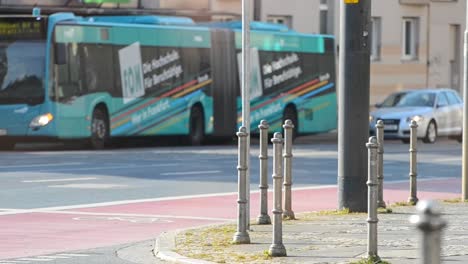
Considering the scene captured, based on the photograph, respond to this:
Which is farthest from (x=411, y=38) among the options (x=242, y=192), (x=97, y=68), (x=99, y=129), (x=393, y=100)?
(x=242, y=192)

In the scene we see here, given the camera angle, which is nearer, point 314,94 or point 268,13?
point 314,94

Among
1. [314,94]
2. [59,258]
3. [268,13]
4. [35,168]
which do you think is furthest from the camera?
[268,13]

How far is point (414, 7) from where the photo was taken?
55844mm

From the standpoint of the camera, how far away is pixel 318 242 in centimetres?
1241

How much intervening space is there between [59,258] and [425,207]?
698 cm

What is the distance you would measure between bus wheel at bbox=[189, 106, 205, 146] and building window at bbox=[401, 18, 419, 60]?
19.4 metres

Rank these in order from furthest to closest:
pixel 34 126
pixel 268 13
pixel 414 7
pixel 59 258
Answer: pixel 414 7 < pixel 268 13 < pixel 34 126 < pixel 59 258

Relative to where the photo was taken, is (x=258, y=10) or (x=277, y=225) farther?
(x=258, y=10)

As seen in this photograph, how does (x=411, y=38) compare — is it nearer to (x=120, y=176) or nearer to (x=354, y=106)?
(x=120, y=176)

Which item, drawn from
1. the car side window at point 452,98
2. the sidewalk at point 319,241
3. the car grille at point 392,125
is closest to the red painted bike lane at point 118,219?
the sidewalk at point 319,241

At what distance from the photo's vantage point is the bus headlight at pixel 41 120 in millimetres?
32875

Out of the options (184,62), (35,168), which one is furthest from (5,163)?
(184,62)

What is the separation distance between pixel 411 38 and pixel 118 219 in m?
41.6

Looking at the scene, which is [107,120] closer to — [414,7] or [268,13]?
[268,13]
